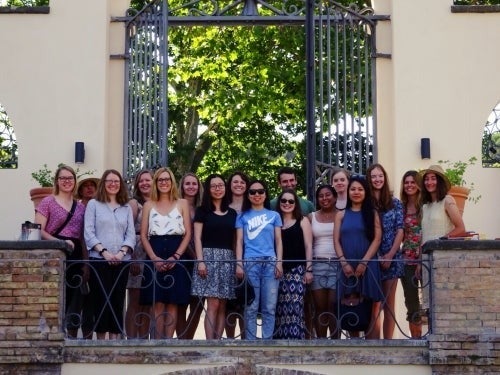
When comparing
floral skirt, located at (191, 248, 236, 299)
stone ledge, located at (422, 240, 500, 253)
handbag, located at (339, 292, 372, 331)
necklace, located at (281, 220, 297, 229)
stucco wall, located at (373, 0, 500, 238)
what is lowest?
handbag, located at (339, 292, 372, 331)

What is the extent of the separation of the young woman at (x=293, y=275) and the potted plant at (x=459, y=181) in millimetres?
3033

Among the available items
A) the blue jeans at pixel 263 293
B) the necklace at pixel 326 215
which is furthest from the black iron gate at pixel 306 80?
the blue jeans at pixel 263 293

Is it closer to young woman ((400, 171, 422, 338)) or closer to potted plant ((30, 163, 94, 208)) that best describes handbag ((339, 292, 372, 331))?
young woman ((400, 171, 422, 338))

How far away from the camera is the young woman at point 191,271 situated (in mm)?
12906

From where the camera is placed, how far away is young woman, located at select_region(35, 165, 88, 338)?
42.2 ft

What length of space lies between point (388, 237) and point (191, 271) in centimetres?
182

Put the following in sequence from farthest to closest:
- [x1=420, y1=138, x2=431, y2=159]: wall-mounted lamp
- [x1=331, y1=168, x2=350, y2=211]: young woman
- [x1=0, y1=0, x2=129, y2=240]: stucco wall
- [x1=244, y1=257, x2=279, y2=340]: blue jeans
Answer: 1. [x1=0, y1=0, x2=129, y2=240]: stucco wall
2. [x1=420, y1=138, x2=431, y2=159]: wall-mounted lamp
3. [x1=331, y1=168, x2=350, y2=211]: young woman
4. [x1=244, y1=257, x2=279, y2=340]: blue jeans

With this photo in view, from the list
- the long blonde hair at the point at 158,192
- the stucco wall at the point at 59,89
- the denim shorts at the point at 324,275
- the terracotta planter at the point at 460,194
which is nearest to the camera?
the denim shorts at the point at 324,275

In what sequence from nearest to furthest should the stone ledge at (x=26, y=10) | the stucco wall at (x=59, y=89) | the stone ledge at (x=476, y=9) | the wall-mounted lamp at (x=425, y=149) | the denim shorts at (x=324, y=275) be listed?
the denim shorts at (x=324, y=275) < the wall-mounted lamp at (x=425, y=149) < the stucco wall at (x=59, y=89) < the stone ledge at (x=476, y=9) < the stone ledge at (x=26, y=10)

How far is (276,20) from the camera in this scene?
18.2m

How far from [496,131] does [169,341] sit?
6.95 metres

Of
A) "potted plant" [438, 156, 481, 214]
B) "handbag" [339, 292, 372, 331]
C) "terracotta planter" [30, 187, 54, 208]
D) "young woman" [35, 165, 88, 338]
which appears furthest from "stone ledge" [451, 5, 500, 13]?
"young woman" [35, 165, 88, 338]

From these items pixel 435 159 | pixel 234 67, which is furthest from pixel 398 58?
pixel 234 67

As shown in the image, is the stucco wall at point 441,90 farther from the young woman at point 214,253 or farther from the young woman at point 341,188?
the young woman at point 214,253
